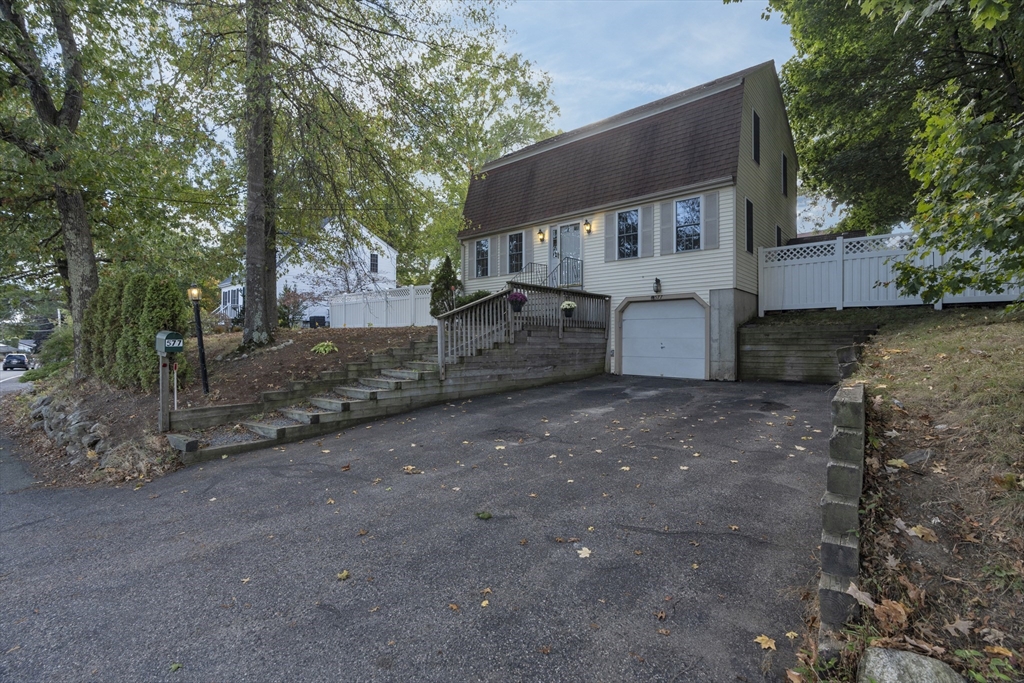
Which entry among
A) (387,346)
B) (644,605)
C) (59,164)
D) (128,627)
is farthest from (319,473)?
(59,164)

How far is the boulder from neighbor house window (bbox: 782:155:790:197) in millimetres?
15458

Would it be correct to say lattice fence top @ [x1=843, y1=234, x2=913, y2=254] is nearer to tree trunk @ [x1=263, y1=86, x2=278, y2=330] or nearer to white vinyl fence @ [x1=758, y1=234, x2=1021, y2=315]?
white vinyl fence @ [x1=758, y1=234, x2=1021, y2=315]

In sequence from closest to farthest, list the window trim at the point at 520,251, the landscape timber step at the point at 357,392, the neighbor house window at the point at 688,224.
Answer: the landscape timber step at the point at 357,392, the neighbor house window at the point at 688,224, the window trim at the point at 520,251

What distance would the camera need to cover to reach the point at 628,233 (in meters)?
12.5

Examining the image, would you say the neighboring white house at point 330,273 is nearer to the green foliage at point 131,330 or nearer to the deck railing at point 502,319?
the deck railing at point 502,319

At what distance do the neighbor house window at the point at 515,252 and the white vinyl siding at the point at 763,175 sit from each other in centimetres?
631

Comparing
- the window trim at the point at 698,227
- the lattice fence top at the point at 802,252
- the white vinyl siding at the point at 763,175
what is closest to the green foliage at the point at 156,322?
the window trim at the point at 698,227

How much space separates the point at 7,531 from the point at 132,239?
9.73m

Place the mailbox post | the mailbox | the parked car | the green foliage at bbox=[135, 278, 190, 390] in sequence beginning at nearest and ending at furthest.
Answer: the mailbox post
the mailbox
the green foliage at bbox=[135, 278, 190, 390]
the parked car

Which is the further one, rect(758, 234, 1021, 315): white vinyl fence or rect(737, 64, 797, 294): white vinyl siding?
rect(737, 64, 797, 294): white vinyl siding

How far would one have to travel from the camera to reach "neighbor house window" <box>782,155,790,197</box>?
1463cm

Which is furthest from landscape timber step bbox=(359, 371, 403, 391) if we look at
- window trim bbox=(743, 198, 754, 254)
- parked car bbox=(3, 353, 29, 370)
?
parked car bbox=(3, 353, 29, 370)

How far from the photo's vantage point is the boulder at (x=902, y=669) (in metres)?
1.78

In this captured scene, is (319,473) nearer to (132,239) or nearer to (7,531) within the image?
(7,531)
